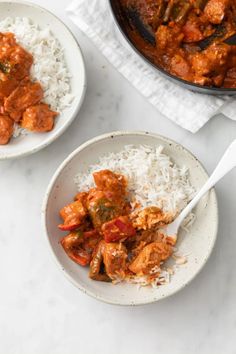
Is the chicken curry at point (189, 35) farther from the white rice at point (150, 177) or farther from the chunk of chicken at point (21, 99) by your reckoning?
the chunk of chicken at point (21, 99)

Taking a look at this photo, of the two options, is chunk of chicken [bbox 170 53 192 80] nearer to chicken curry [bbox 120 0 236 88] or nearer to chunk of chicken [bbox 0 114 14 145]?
chicken curry [bbox 120 0 236 88]

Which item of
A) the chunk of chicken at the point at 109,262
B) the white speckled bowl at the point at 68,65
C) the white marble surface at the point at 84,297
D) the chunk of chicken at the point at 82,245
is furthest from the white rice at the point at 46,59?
the chunk of chicken at the point at 109,262

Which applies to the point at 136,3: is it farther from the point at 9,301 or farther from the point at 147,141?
the point at 9,301

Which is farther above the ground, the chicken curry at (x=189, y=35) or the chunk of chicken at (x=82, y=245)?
the chicken curry at (x=189, y=35)

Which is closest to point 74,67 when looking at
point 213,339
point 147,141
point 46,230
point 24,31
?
point 24,31

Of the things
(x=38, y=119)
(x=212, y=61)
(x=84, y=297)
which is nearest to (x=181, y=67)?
(x=212, y=61)

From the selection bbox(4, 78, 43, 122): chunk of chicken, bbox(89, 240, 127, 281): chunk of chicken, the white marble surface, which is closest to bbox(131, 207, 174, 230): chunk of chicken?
bbox(89, 240, 127, 281): chunk of chicken
